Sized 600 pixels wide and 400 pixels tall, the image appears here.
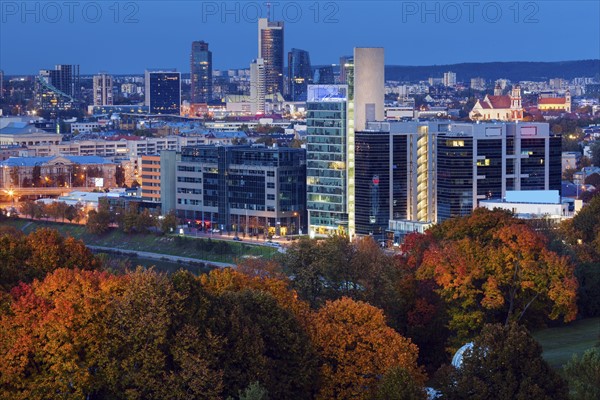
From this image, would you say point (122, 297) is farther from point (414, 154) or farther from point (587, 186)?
point (587, 186)

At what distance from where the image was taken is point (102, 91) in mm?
117125

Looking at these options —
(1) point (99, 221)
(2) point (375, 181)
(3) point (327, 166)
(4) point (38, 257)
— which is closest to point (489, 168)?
(2) point (375, 181)

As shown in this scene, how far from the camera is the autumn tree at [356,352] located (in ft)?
49.4

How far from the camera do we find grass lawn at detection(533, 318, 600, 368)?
17.5m

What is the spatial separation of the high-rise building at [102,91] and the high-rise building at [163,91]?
6.62 m

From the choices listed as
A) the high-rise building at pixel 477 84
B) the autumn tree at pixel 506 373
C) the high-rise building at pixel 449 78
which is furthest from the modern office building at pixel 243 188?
the high-rise building at pixel 449 78

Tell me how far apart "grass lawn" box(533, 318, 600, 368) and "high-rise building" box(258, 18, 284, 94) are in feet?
324

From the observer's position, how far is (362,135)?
3419 centimetres

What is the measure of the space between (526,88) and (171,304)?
120610 millimetres

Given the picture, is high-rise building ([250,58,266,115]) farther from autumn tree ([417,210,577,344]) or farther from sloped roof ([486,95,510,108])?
autumn tree ([417,210,577,344])

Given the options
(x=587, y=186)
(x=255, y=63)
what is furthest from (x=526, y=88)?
(x=587, y=186)

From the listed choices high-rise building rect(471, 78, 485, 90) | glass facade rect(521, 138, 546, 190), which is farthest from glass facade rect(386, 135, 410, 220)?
high-rise building rect(471, 78, 485, 90)

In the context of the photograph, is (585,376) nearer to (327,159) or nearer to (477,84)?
(327,159)

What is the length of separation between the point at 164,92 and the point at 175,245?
7622 cm
